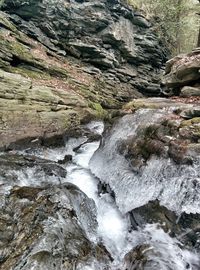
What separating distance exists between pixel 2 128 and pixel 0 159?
1.87 m

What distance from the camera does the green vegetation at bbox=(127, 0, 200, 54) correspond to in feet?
87.2

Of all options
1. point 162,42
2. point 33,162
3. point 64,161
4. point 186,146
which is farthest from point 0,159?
point 162,42

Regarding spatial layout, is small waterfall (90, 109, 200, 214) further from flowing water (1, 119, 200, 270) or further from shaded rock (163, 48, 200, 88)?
shaded rock (163, 48, 200, 88)

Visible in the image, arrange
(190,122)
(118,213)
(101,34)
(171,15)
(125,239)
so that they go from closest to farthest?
(125,239), (118,213), (190,122), (101,34), (171,15)

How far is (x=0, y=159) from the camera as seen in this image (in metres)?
10.9

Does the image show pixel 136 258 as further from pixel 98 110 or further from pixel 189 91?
pixel 98 110

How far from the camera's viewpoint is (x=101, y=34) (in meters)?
23.6

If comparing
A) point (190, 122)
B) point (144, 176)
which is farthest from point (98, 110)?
point (144, 176)

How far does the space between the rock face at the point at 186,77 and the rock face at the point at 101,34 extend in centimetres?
896

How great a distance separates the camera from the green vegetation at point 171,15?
26578 millimetres

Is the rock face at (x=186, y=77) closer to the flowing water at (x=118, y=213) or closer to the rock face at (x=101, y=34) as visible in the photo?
the flowing water at (x=118, y=213)

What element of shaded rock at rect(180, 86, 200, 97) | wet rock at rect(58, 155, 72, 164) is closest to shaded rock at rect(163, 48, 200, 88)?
shaded rock at rect(180, 86, 200, 97)

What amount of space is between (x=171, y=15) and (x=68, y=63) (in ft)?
43.6

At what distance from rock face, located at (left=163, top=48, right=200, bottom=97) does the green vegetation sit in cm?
1322
